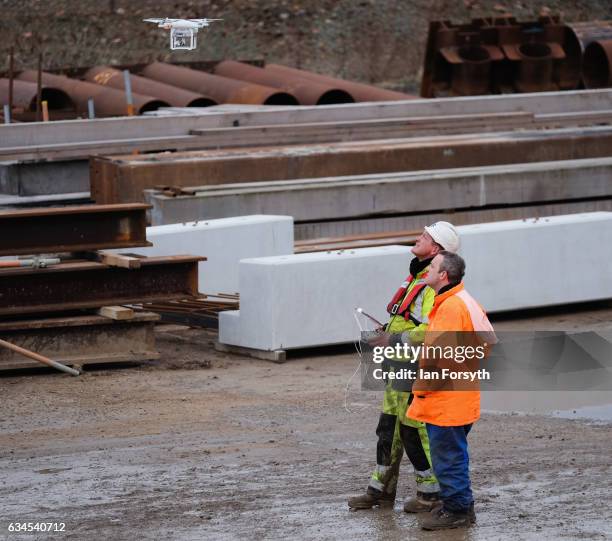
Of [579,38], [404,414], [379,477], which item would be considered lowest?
[379,477]

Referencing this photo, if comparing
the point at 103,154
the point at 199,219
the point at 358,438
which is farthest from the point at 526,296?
the point at 103,154

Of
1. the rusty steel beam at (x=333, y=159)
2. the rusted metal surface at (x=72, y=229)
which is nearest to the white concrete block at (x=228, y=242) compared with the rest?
the rusted metal surface at (x=72, y=229)

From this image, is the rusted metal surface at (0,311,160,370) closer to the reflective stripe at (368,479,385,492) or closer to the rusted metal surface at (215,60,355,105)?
the reflective stripe at (368,479,385,492)

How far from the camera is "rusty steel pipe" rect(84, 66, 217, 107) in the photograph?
75.5ft

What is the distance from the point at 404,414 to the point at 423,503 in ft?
1.75

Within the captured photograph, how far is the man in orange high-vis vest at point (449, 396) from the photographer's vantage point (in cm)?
695

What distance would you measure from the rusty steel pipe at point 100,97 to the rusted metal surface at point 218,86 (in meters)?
1.38

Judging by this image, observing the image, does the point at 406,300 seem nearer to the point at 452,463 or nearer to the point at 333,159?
the point at 452,463

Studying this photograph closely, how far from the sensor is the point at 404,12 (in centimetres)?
3925

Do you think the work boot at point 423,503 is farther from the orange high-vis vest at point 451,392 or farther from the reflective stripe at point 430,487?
the orange high-vis vest at point 451,392

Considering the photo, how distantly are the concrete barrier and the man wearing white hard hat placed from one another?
15.3ft

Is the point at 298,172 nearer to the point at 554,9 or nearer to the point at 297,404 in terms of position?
the point at 297,404

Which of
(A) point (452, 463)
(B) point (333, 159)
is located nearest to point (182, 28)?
(A) point (452, 463)

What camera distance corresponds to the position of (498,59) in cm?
2923
